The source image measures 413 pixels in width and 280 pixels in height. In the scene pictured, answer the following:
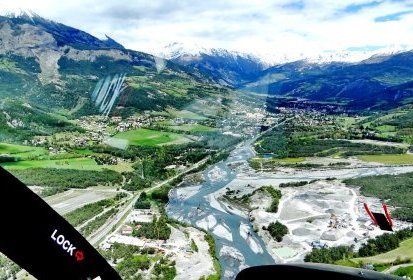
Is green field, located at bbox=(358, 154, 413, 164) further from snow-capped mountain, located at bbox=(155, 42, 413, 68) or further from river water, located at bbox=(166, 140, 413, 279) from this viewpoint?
snow-capped mountain, located at bbox=(155, 42, 413, 68)

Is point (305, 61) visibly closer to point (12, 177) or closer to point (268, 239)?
point (268, 239)

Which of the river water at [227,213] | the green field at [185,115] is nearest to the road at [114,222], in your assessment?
the river water at [227,213]

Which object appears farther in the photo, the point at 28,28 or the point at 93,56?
the point at 28,28

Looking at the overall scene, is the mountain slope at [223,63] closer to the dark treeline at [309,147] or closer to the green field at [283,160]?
the dark treeline at [309,147]

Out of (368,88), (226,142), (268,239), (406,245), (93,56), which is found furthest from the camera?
(368,88)

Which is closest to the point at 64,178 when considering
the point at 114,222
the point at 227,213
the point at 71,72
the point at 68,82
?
the point at 114,222

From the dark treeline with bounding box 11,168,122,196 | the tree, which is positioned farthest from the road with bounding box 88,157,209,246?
the tree

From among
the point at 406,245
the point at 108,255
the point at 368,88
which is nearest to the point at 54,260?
the point at 108,255
